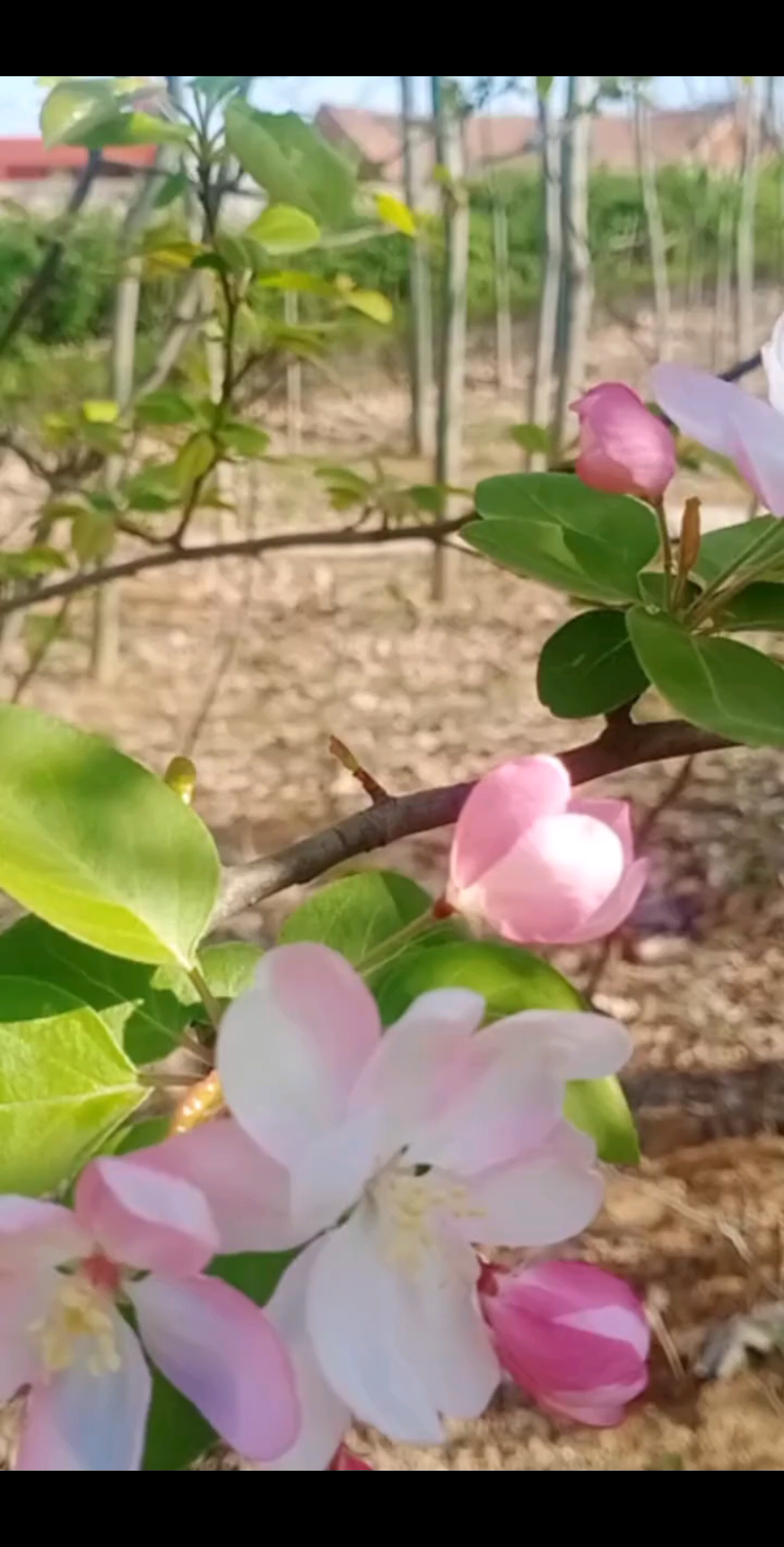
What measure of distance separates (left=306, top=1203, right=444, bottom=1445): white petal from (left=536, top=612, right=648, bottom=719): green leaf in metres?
0.22

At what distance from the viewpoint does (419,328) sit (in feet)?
15.5

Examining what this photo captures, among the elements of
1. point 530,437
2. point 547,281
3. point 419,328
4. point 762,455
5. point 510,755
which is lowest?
point 510,755

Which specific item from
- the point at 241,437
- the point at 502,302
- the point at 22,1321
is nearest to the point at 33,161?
the point at 241,437

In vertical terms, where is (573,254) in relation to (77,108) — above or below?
below

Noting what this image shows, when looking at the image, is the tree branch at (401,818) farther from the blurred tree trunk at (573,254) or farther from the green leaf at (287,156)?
the blurred tree trunk at (573,254)

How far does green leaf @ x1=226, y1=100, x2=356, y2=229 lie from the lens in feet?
2.46

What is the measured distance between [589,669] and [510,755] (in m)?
2.36

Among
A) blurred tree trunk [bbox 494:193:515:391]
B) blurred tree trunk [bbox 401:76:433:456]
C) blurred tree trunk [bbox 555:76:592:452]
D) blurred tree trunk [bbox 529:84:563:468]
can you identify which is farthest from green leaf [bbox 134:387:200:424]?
blurred tree trunk [bbox 494:193:515:391]

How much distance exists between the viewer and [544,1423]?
145 centimetres

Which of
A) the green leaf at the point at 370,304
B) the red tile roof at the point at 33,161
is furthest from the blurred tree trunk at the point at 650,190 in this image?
the green leaf at the point at 370,304

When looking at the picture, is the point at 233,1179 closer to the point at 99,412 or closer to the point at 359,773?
the point at 359,773

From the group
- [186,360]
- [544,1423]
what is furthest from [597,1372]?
[186,360]

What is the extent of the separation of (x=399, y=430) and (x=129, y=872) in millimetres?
5786

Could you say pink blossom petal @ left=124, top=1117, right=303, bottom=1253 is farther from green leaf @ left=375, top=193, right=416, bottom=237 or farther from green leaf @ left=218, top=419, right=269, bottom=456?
green leaf @ left=375, top=193, right=416, bottom=237
